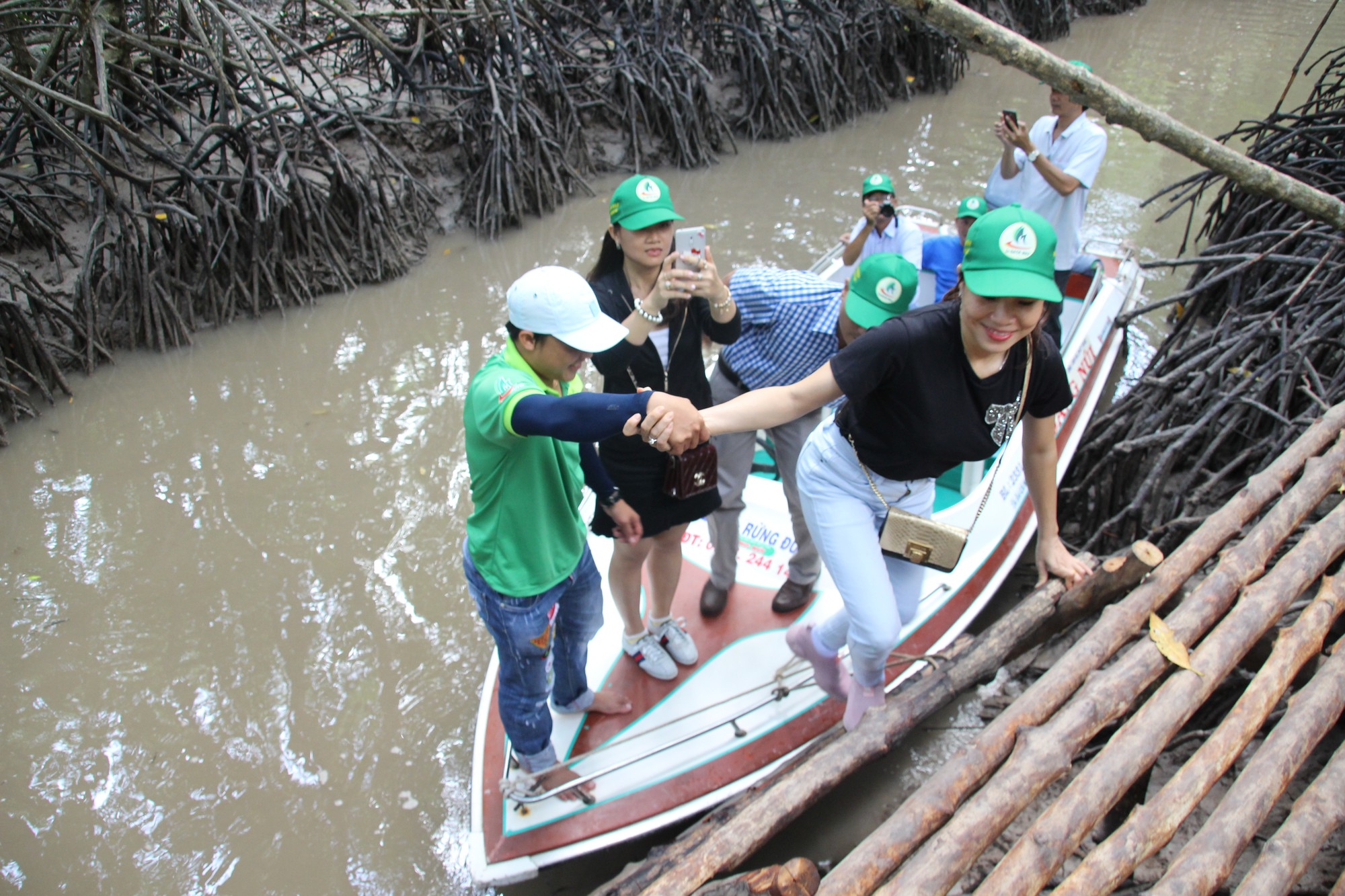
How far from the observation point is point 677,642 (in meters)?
3.22

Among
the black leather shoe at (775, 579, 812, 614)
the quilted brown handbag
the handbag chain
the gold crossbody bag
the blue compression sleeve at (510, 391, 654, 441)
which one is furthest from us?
the black leather shoe at (775, 579, 812, 614)

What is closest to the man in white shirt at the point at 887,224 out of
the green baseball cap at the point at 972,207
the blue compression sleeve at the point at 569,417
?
the green baseball cap at the point at 972,207

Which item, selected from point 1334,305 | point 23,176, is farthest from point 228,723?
point 1334,305

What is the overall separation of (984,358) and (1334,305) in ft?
9.41

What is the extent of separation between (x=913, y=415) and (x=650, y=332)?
874 mm

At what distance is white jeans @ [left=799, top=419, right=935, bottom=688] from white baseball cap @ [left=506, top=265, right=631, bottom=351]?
29.2 inches

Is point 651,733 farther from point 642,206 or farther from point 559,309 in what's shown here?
point 642,206

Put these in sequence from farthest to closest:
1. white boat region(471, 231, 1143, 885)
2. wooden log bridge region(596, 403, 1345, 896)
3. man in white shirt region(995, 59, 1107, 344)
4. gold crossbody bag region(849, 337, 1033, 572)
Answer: man in white shirt region(995, 59, 1107, 344), white boat region(471, 231, 1143, 885), gold crossbody bag region(849, 337, 1033, 572), wooden log bridge region(596, 403, 1345, 896)

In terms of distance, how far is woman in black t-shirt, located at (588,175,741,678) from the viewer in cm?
252

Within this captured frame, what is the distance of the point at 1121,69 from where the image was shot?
41.6ft

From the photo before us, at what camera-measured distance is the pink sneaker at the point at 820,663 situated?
109 inches

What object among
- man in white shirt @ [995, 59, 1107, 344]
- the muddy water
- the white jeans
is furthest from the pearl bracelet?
man in white shirt @ [995, 59, 1107, 344]

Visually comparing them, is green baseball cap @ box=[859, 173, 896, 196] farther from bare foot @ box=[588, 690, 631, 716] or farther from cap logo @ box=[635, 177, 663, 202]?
bare foot @ box=[588, 690, 631, 716]

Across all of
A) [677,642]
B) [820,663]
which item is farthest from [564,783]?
[820,663]
